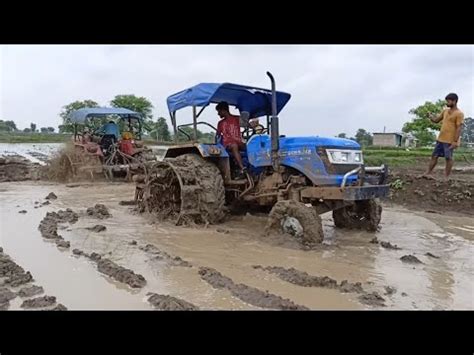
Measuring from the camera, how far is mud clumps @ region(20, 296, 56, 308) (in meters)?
3.54

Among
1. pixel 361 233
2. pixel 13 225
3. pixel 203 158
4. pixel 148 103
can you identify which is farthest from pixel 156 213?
pixel 148 103

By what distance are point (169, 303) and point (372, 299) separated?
167 centimetres

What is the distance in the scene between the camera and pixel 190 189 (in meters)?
6.73

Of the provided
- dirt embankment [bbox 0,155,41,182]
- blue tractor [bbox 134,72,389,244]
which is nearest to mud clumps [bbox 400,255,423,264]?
blue tractor [bbox 134,72,389,244]

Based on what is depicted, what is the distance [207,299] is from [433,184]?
792cm

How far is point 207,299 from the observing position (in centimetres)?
376

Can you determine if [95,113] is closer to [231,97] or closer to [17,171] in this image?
[17,171]

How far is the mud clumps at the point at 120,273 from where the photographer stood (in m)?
4.12

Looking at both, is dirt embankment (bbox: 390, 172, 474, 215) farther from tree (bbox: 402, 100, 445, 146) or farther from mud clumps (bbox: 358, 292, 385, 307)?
tree (bbox: 402, 100, 445, 146)

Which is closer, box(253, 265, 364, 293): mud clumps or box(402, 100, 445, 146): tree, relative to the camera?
box(253, 265, 364, 293): mud clumps

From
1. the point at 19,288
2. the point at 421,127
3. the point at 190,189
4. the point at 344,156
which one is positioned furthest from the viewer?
the point at 421,127

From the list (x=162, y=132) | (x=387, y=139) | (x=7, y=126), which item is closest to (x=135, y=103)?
(x=162, y=132)

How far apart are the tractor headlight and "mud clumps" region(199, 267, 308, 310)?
233 centimetres

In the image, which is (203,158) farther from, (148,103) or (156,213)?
(148,103)
